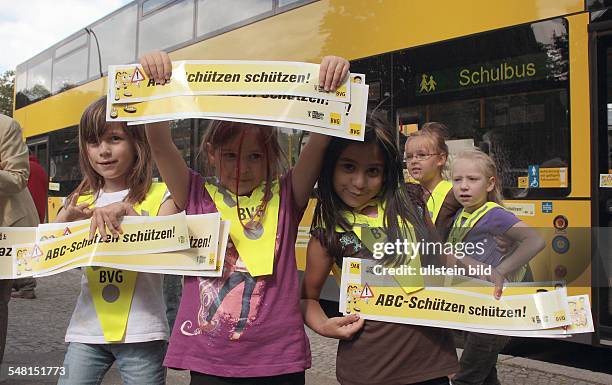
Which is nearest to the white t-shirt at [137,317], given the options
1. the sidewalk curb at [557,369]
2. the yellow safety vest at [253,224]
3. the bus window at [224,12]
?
the yellow safety vest at [253,224]

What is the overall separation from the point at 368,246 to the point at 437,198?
1.35m

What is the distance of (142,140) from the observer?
2.08 m

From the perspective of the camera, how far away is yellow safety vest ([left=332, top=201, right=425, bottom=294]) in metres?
1.69

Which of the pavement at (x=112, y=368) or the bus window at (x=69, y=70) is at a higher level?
the bus window at (x=69, y=70)

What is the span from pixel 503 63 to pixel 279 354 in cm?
343

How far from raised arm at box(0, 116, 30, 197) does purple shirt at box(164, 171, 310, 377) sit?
5.35 ft

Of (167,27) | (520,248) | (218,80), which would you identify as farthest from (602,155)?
(167,27)

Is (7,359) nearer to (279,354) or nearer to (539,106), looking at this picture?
(279,354)

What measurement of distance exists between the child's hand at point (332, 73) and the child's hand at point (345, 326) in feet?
2.11

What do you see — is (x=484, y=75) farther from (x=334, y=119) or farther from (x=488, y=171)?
(x=334, y=119)

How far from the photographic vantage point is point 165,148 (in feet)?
5.83

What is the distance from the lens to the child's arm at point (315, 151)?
63.2 inches

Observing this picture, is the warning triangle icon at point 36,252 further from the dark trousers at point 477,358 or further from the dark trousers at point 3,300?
the dark trousers at point 477,358

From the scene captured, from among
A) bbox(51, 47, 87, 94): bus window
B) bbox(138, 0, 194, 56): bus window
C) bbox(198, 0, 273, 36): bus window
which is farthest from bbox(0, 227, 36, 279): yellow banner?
bbox(51, 47, 87, 94): bus window
